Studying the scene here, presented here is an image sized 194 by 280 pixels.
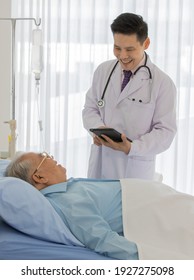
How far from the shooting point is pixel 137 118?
2352 mm

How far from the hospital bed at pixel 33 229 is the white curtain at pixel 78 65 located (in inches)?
88.7

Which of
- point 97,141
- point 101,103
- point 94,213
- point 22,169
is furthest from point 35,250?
point 101,103

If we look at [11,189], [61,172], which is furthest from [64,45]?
[11,189]

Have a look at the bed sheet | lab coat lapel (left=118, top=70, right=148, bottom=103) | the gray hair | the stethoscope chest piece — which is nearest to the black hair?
lab coat lapel (left=118, top=70, right=148, bottom=103)

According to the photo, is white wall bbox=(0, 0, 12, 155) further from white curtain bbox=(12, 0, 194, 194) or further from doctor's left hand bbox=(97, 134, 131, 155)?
doctor's left hand bbox=(97, 134, 131, 155)

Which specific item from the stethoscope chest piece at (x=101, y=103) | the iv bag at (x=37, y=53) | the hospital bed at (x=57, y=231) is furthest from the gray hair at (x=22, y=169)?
the iv bag at (x=37, y=53)

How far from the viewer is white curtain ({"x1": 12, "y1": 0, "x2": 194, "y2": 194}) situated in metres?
3.79

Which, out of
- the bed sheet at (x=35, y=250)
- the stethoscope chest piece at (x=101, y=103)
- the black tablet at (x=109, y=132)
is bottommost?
the bed sheet at (x=35, y=250)

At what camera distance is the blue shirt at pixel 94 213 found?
1575 millimetres

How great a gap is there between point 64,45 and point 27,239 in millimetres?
2496

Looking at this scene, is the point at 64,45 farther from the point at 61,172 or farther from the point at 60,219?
the point at 60,219

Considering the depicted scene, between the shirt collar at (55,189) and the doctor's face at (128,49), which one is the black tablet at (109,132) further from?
the shirt collar at (55,189)

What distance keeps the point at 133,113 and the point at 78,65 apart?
1612 millimetres

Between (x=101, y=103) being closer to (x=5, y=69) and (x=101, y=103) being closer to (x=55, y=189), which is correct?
(x=55, y=189)
